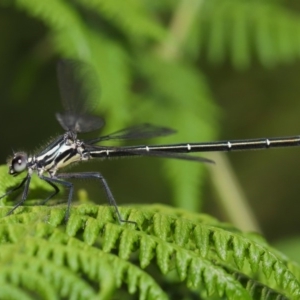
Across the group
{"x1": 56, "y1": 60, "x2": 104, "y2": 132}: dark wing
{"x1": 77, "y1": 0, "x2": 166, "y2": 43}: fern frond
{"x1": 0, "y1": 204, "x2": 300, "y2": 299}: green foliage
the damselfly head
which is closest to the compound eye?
the damselfly head

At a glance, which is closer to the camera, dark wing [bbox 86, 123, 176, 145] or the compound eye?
the compound eye

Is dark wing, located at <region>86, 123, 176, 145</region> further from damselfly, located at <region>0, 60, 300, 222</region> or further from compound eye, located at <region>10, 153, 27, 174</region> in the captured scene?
compound eye, located at <region>10, 153, 27, 174</region>

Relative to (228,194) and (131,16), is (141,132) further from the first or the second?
(228,194)

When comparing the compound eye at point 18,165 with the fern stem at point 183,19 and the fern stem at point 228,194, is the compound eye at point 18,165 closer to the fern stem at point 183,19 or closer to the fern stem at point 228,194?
the fern stem at point 228,194

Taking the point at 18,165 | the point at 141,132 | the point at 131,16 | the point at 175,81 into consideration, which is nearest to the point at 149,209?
the point at 18,165

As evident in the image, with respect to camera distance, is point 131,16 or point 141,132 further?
point 131,16

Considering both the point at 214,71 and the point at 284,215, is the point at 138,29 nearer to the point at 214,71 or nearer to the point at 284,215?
the point at 214,71
